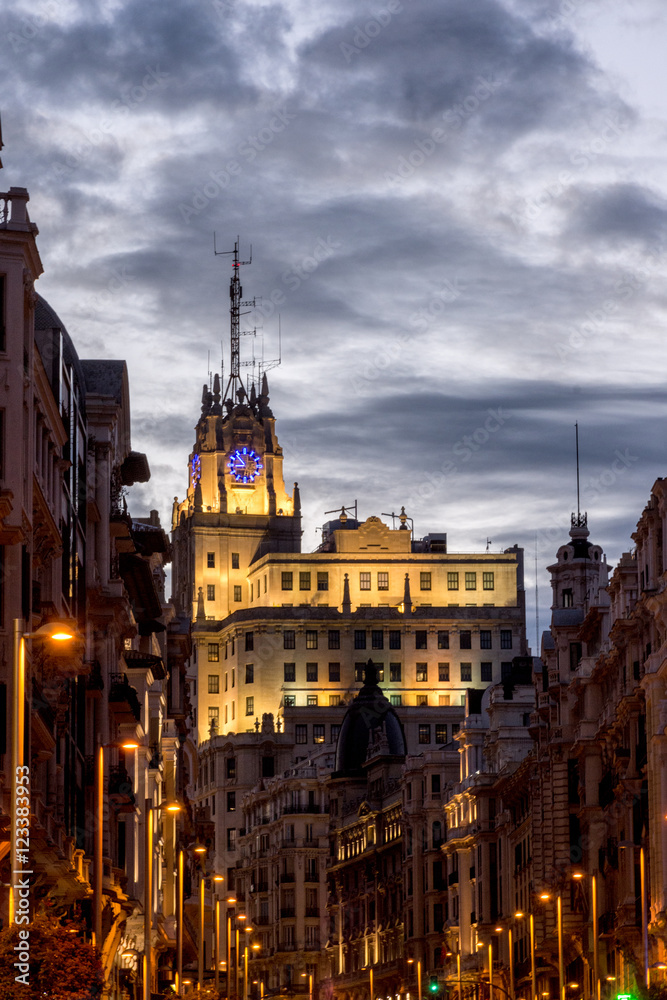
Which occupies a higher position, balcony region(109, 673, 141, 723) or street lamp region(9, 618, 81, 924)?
balcony region(109, 673, 141, 723)

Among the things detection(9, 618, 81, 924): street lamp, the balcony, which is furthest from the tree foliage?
the balcony

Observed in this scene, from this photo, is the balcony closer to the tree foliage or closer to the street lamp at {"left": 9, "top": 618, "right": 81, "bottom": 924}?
the tree foliage

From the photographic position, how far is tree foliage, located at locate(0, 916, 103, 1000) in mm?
35000

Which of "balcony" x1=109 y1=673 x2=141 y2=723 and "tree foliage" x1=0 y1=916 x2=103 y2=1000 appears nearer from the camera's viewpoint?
"tree foliage" x1=0 y1=916 x2=103 y2=1000

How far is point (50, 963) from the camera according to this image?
37312 millimetres

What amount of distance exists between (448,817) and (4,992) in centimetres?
11985

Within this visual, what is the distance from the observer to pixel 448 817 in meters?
153

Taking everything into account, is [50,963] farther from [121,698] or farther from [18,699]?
[121,698]

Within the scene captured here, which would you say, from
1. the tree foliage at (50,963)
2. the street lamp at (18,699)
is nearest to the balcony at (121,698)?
the tree foliage at (50,963)

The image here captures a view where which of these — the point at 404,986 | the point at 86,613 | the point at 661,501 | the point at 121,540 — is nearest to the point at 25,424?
the point at 86,613

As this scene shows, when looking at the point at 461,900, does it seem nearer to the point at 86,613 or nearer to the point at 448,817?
the point at 448,817

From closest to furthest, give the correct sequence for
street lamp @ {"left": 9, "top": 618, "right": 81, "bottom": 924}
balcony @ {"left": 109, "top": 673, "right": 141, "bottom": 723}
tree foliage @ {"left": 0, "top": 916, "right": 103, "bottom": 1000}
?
street lamp @ {"left": 9, "top": 618, "right": 81, "bottom": 924} < tree foliage @ {"left": 0, "top": 916, "right": 103, "bottom": 1000} < balcony @ {"left": 109, "top": 673, "right": 141, "bottom": 723}

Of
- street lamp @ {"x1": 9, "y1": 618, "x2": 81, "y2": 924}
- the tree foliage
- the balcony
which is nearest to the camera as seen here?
street lamp @ {"x1": 9, "y1": 618, "x2": 81, "y2": 924}

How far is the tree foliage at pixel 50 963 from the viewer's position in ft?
115
